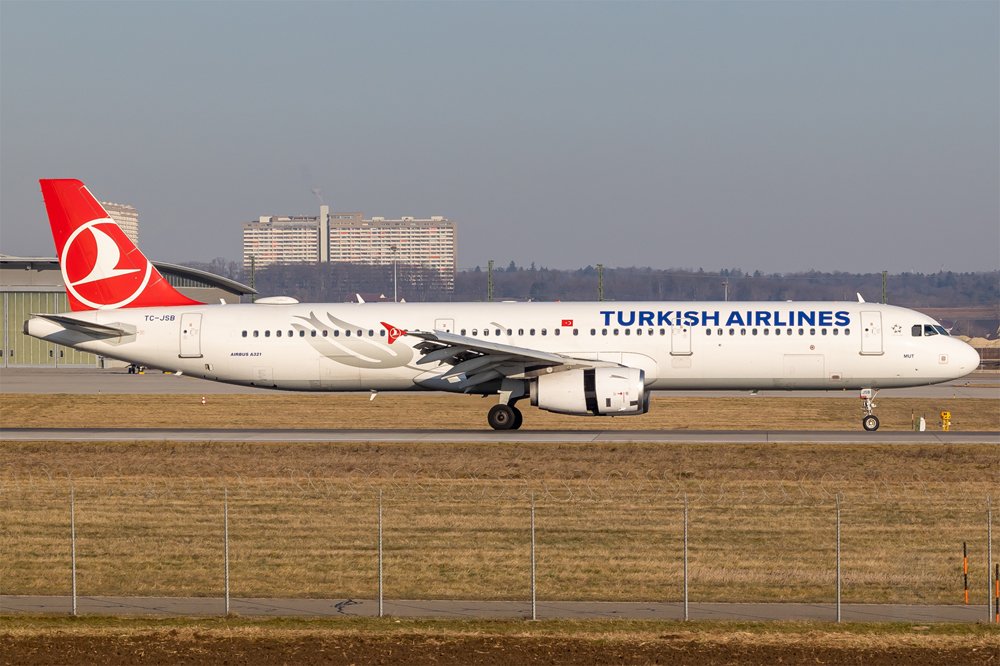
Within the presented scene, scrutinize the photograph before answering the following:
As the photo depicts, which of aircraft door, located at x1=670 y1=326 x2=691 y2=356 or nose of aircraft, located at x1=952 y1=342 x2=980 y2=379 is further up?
aircraft door, located at x1=670 y1=326 x2=691 y2=356

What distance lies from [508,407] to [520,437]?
243 cm

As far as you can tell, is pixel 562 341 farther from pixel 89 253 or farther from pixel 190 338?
pixel 89 253

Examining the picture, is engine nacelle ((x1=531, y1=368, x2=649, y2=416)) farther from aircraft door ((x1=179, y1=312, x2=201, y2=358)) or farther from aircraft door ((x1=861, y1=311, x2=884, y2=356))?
aircraft door ((x1=179, y1=312, x2=201, y2=358))

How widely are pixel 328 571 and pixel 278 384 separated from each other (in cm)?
2204

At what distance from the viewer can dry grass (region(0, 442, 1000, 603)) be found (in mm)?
22703

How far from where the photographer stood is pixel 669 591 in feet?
72.2

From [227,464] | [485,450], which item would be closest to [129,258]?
[227,464]

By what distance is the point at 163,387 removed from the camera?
7425 cm

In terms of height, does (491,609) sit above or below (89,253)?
below

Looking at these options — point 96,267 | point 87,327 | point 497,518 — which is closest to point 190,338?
point 87,327

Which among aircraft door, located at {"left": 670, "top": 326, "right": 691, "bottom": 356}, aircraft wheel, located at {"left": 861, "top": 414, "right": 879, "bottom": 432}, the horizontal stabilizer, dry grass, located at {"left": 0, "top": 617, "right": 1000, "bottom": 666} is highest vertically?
the horizontal stabilizer

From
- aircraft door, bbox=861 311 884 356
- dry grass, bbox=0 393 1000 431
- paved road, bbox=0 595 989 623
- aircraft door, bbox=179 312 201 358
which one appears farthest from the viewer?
dry grass, bbox=0 393 1000 431

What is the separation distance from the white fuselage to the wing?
24.7 inches

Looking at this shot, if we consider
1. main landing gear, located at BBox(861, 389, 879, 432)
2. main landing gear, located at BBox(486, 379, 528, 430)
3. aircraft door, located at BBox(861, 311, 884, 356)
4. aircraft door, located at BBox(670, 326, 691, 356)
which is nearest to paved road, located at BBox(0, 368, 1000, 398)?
main landing gear, located at BBox(861, 389, 879, 432)
